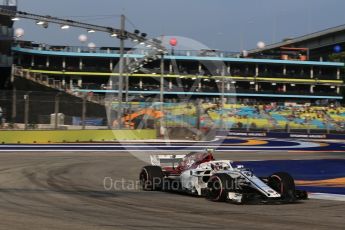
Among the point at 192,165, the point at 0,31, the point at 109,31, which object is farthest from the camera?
the point at 0,31

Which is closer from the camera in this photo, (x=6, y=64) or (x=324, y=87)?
(x=6, y=64)

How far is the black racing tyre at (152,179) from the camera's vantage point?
488 inches

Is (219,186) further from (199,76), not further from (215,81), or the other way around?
(215,81)

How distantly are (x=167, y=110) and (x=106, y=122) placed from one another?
192 inches

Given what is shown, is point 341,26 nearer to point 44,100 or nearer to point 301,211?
point 44,100

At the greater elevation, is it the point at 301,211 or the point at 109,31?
the point at 109,31

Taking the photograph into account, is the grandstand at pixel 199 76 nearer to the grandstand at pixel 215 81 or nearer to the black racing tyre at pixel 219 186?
the grandstand at pixel 215 81

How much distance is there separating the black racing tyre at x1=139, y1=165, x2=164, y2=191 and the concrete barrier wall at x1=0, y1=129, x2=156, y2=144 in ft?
62.2

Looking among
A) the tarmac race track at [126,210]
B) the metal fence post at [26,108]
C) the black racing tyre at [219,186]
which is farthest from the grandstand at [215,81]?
the black racing tyre at [219,186]

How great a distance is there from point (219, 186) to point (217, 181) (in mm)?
130

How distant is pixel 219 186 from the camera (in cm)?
1048

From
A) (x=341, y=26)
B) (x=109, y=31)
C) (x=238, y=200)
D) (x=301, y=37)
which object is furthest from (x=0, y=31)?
(x=301, y=37)

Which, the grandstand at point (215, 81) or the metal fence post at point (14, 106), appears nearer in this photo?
the metal fence post at point (14, 106)

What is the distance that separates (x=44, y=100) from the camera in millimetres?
30906
